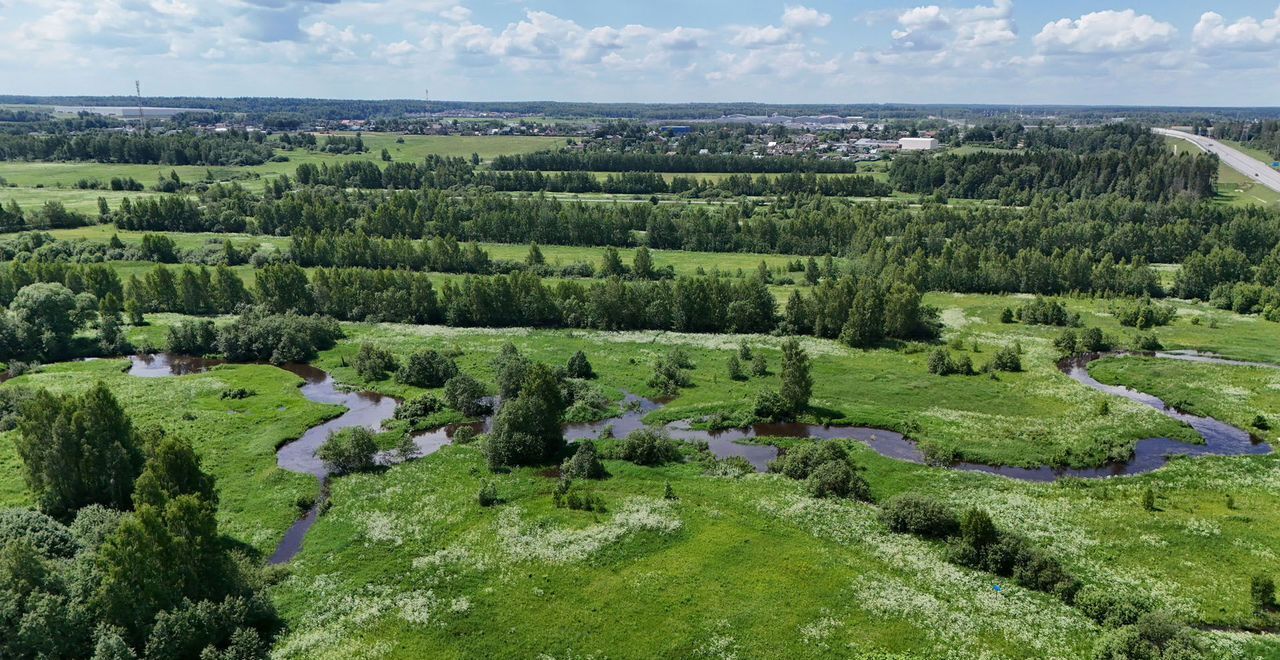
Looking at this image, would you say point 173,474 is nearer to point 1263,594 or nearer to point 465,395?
point 465,395

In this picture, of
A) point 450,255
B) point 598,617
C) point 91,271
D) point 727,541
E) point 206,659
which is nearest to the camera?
Result: point 206,659

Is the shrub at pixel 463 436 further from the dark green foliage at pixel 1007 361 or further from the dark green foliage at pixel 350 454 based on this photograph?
the dark green foliage at pixel 1007 361

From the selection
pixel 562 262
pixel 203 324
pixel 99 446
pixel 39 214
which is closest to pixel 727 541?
pixel 99 446

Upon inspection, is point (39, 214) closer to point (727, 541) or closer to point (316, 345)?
point (316, 345)

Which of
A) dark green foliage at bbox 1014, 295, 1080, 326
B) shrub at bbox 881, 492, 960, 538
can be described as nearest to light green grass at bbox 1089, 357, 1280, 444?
dark green foliage at bbox 1014, 295, 1080, 326

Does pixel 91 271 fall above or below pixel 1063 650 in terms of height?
above

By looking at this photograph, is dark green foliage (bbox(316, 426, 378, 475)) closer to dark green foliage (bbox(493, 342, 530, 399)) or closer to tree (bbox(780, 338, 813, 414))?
dark green foliage (bbox(493, 342, 530, 399))
